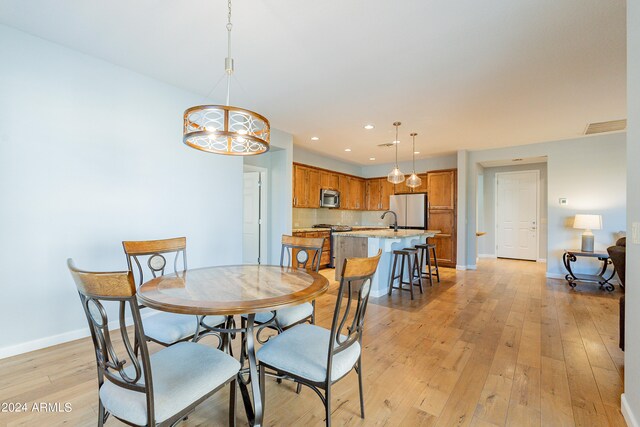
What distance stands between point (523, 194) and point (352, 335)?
7783mm

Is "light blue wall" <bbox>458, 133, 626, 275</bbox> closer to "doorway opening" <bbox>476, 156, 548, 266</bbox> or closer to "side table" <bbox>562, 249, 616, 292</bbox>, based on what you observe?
"side table" <bbox>562, 249, 616, 292</bbox>

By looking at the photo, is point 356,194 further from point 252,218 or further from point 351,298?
point 351,298

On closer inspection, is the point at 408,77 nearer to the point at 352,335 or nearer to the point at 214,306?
the point at 352,335

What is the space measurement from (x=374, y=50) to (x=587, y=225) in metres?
4.84

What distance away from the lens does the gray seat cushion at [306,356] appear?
1.42 m

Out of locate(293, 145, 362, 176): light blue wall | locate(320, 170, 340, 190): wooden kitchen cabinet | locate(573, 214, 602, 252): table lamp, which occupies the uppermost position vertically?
locate(293, 145, 362, 176): light blue wall

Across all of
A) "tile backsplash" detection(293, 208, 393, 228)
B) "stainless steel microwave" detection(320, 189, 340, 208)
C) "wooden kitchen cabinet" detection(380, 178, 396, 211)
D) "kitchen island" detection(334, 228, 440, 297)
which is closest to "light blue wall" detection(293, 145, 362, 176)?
"stainless steel microwave" detection(320, 189, 340, 208)

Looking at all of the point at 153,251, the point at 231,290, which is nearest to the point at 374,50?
the point at 231,290

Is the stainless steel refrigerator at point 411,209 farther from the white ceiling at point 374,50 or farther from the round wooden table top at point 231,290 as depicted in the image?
the round wooden table top at point 231,290

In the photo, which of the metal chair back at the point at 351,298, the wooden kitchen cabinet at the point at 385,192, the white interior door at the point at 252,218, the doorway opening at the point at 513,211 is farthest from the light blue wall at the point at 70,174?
the doorway opening at the point at 513,211

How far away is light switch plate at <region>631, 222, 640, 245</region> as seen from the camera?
1.51 meters

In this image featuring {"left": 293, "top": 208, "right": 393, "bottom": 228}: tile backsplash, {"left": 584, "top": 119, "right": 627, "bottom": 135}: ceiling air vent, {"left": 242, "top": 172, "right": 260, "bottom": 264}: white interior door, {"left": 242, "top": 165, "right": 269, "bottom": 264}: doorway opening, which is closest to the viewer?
{"left": 584, "top": 119, "right": 627, "bottom": 135}: ceiling air vent

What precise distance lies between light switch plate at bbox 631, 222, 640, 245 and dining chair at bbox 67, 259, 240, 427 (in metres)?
2.17

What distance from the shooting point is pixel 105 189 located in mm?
2787
